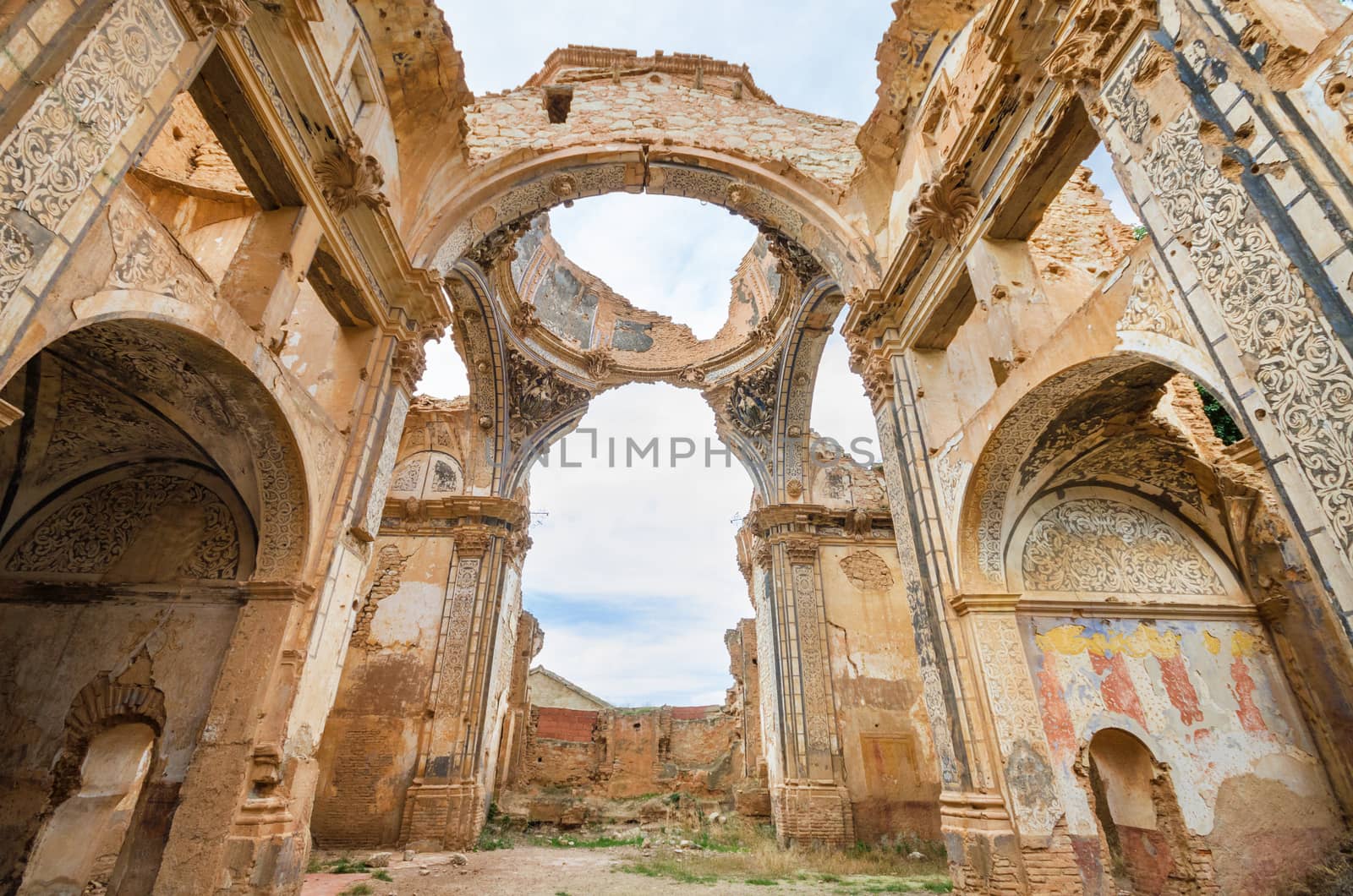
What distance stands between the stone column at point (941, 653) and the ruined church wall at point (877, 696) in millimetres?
4739

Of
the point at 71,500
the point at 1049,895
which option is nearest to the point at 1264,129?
the point at 1049,895

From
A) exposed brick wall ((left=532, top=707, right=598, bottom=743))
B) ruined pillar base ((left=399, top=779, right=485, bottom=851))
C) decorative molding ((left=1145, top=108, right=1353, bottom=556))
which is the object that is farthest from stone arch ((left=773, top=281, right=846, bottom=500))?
exposed brick wall ((left=532, top=707, right=598, bottom=743))

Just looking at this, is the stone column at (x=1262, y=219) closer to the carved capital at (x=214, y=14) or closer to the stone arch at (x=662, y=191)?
the stone arch at (x=662, y=191)

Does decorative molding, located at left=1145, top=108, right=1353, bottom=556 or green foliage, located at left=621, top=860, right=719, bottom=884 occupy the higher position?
decorative molding, located at left=1145, top=108, right=1353, bottom=556

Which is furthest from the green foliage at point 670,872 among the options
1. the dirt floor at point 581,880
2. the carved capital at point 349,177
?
the carved capital at point 349,177

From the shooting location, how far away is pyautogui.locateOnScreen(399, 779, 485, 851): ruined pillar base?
9.84 meters

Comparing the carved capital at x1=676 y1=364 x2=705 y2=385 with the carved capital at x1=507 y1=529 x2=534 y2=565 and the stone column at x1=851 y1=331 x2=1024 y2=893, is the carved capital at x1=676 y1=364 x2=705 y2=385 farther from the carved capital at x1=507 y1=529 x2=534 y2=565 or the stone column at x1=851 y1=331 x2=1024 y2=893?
the stone column at x1=851 y1=331 x2=1024 y2=893

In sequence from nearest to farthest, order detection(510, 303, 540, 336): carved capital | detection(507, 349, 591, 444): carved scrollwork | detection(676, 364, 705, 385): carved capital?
detection(510, 303, 540, 336): carved capital, detection(507, 349, 591, 444): carved scrollwork, detection(676, 364, 705, 385): carved capital

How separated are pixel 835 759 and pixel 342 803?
806 cm

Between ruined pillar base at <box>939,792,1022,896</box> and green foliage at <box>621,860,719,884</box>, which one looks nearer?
ruined pillar base at <box>939,792,1022,896</box>

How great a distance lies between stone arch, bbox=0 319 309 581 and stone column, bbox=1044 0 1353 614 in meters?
5.94

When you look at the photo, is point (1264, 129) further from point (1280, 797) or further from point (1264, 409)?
point (1280, 797)

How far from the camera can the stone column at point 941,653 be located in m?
5.17

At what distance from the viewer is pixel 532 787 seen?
16.9 metres
